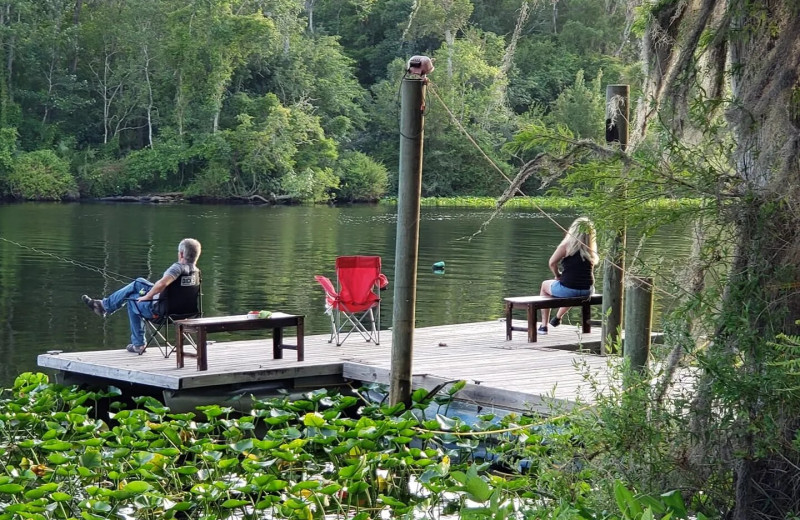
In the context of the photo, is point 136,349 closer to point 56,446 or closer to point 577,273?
point 56,446

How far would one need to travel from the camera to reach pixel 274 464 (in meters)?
6.35

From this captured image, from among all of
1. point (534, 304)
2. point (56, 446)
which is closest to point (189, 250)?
point (534, 304)

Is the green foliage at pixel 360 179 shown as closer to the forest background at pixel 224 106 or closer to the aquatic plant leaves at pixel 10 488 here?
the forest background at pixel 224 106

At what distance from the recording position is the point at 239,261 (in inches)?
939

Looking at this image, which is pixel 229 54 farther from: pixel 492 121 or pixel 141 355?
pixel 141 355

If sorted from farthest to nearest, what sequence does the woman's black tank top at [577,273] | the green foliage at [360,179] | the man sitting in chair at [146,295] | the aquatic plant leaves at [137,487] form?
the green foliage at [360,179] → the woman's black tank top at [577,273] → the man sitting in chair at [146,295] → the aquatic plant leaves at [137,487]

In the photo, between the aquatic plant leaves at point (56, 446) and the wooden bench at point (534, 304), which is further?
the wooden bench at point (534, 304)

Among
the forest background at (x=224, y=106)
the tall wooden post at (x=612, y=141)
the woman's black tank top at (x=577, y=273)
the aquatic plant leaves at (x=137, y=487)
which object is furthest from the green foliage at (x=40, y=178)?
the aquatic plant leaves at (x=137, y=487)

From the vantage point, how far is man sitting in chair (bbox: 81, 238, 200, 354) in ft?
29.1

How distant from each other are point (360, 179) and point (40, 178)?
13798 millimetres

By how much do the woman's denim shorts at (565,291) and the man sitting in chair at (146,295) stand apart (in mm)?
3000

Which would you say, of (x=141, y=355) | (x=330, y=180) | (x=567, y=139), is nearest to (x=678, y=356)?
(x=567, y=139)

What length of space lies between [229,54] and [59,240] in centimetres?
2734

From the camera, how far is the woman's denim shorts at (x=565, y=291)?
10148 millimetres
